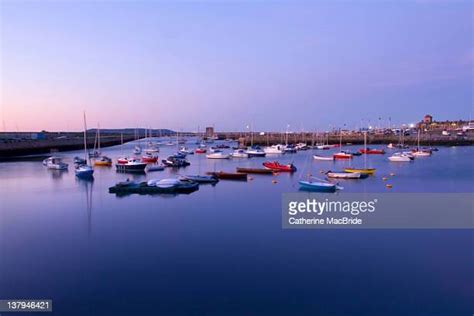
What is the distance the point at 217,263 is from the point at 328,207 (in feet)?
18.2

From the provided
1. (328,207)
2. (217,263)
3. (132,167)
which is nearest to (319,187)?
(328,207)

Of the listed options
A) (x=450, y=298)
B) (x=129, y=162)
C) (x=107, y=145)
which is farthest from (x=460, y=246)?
(x=107, y=145)

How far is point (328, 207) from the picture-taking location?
11680mm

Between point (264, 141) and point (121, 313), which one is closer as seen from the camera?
point (121, 313)

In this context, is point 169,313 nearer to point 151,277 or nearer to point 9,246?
point 151,277

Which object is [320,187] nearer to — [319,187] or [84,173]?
[319,187]

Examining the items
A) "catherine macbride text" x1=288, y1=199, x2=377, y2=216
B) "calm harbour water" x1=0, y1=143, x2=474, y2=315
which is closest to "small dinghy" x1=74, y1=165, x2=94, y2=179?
"calm harbour water" x1=0, y1=143, x2=474, y2=315

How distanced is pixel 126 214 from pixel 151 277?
4945 millimetres

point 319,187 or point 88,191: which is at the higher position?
point 319,187

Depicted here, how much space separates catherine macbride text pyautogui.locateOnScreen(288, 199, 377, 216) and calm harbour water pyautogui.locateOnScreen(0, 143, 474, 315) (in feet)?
2.51

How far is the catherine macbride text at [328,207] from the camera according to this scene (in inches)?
446

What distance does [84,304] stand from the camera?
5.44 m

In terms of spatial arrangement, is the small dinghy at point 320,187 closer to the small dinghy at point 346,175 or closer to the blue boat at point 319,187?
the blue boat at point 319,187

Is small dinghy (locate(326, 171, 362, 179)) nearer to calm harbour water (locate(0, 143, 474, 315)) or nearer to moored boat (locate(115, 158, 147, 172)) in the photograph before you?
calm harbour water (locate(0, 143, 474, 315))
